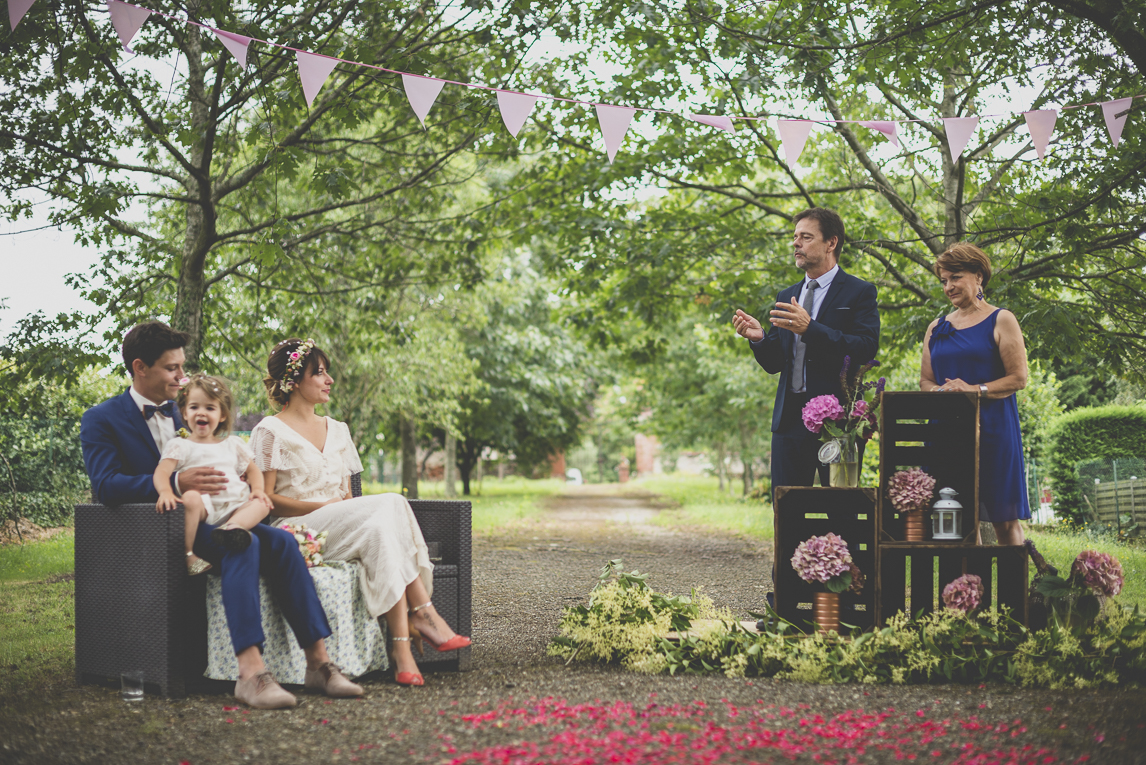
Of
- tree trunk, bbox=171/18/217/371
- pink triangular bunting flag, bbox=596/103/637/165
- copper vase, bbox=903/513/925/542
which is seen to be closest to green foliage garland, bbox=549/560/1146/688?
copper vase, bbox=903/513/925/542

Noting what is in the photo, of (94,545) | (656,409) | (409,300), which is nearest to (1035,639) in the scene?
(94,545)

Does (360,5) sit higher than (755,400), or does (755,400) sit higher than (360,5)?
(360,5)

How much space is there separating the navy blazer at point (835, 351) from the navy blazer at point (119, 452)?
8.63 ft

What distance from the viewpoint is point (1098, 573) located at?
353cm

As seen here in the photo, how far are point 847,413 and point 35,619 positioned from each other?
15.2 feet

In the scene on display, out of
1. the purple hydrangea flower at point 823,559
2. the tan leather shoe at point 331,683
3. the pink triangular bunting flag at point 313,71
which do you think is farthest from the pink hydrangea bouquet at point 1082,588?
the pink triangular bunting flag at point 313,71

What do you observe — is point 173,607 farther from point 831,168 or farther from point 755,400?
point 755,400

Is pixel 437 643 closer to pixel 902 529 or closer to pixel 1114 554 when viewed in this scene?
pixel 902 529

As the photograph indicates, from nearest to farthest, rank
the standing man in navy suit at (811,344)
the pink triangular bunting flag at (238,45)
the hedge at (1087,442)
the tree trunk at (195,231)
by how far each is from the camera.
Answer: the standing man in navy suit at (811,344) → the pink triangular bunting flag at (238,45) → the tree trunk at (195,231) → the hedge at (1087,442)

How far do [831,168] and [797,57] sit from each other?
11.9ft

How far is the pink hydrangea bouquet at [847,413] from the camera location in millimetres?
3713

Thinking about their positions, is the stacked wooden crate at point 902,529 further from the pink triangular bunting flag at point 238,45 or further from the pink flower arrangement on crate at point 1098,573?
the pink triangular bunting flag at point 238,45

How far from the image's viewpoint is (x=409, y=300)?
44.0 ft

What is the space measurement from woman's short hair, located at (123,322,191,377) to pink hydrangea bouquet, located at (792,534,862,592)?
9.21 feet
